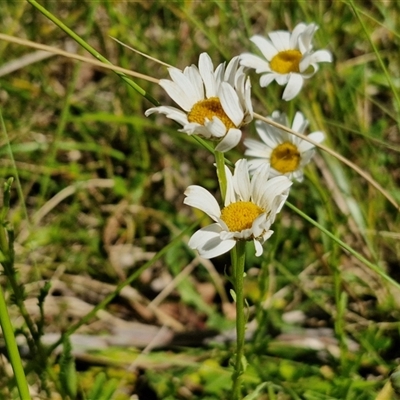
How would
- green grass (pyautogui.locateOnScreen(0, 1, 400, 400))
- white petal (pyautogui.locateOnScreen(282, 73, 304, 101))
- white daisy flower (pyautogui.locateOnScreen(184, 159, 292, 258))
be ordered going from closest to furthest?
white daisy flower (pyautogui.locateOnScreen(184, 159, 292, 258)) < white petal (pyautogui.locateOnScreen(282, 73, 304, 101)) < green grass (pyautogui.locateOnScreen(0, 1, 400, 400))

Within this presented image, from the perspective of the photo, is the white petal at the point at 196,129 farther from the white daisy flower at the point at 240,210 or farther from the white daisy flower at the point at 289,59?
the white daisy flower at the point at 289,59

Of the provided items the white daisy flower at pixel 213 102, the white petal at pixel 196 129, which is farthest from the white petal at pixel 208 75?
the white petal at pixel 196 129

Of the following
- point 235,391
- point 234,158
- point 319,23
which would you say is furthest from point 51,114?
point 235,391

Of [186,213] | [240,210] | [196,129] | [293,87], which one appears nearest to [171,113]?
[196,129]

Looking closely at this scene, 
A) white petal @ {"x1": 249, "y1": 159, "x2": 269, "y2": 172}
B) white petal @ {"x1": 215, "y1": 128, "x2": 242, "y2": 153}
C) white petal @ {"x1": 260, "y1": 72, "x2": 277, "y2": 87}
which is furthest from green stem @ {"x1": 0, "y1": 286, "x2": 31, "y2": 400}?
white petal @ {"x1": 260, "y1": 72, "x2": 277, "y2": 87}

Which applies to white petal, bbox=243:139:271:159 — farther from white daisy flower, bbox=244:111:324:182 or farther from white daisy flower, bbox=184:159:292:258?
white daisy flower, bbox=184:159:292:258

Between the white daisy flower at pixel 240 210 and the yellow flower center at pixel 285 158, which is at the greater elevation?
the yellow flower center at pixel 285 158
